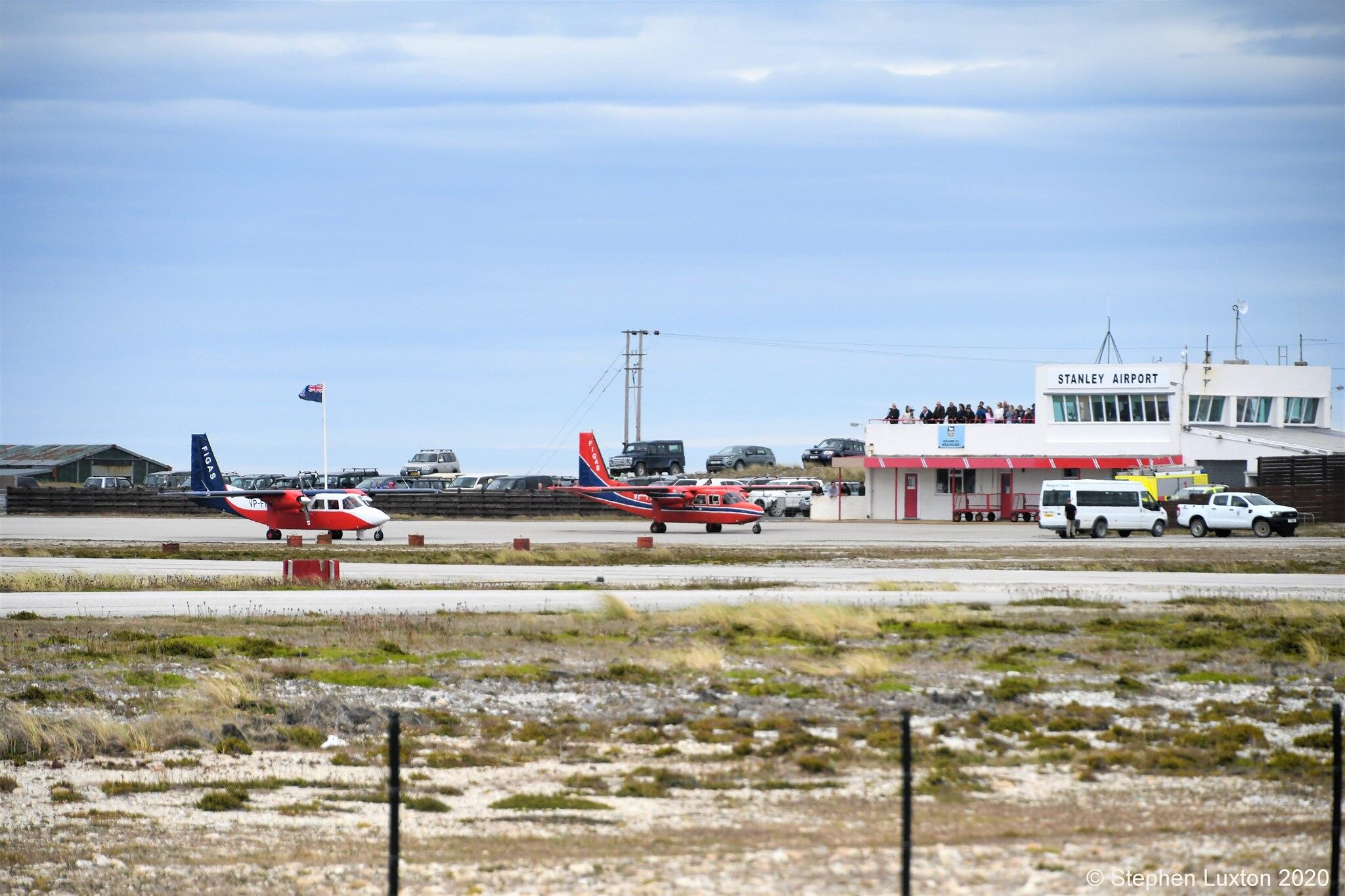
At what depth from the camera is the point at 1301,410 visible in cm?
7569

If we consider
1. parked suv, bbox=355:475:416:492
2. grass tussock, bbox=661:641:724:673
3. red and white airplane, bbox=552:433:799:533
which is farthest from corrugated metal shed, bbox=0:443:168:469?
grass tussock, bbox=661:641:724:673

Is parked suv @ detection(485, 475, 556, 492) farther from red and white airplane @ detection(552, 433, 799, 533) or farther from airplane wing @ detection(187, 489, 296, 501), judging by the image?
airplane wing @ detection(187, 489, 296, 501)

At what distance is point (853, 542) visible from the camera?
157ft

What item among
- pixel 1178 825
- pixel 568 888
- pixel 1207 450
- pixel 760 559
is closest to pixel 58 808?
pixel 568 888

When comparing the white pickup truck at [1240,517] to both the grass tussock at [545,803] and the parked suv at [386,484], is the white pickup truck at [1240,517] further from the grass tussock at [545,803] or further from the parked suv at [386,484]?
the parked suv at [386,484]

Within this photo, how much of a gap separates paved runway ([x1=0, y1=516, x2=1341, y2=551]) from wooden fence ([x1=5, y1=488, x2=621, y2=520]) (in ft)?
5.89

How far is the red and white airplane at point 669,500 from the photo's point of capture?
54.6m

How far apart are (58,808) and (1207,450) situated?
66.0 metres

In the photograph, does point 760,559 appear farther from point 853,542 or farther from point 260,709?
point 260,709

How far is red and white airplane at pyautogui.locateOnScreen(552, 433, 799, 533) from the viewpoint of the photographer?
54.6 meters

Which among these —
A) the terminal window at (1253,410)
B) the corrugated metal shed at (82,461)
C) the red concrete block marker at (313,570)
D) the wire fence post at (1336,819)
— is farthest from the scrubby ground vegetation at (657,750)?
the corrugated metal shed at (82,461)

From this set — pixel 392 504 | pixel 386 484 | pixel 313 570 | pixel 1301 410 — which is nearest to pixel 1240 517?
pixel 1301 410

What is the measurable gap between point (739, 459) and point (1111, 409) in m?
31.8

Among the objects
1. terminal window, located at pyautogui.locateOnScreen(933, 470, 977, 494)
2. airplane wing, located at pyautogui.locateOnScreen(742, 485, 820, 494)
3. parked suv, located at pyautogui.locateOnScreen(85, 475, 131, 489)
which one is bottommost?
parked suv, located at pyautogui.locateOnScreen(85, 475, 131, 489)
